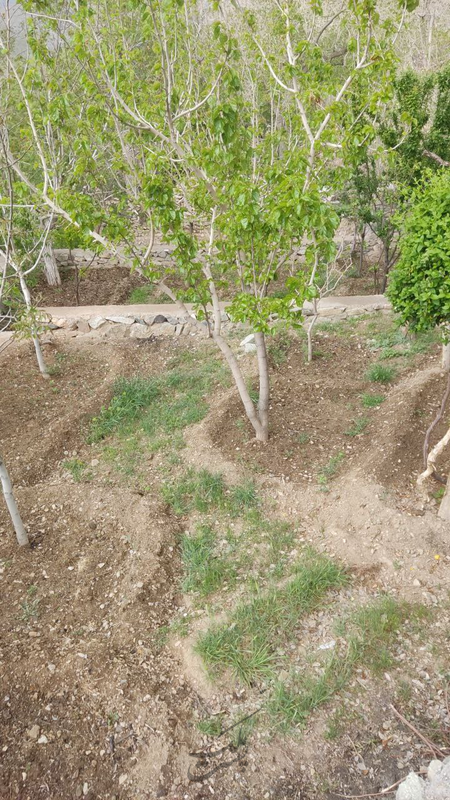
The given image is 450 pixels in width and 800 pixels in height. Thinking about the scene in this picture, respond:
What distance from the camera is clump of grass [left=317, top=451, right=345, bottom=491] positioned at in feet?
16.8

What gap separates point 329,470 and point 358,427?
72 cm

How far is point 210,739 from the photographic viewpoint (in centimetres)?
333

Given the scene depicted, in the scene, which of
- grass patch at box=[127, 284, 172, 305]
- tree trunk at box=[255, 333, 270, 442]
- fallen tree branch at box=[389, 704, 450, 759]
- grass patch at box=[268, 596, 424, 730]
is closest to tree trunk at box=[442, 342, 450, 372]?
tree trunk at box=[255, 333, 270, 442]

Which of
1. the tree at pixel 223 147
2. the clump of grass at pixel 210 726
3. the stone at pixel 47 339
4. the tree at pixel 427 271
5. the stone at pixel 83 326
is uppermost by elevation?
the tree at pixel 223 147

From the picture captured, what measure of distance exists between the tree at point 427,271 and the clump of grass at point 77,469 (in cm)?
330

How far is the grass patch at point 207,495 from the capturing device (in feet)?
16.5

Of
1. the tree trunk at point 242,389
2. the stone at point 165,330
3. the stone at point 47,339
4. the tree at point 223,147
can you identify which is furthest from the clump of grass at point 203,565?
the stone at point 47,339

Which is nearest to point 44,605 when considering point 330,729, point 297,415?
point 330,729

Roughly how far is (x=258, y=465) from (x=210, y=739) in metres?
2.55

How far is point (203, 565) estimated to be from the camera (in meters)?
4.41

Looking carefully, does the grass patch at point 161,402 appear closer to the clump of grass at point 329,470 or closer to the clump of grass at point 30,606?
the clump of grass at point 329,470

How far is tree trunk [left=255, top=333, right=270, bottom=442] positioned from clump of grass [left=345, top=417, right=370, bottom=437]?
2.87ft

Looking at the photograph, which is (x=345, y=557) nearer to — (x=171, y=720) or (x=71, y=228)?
(x=171, y=720)

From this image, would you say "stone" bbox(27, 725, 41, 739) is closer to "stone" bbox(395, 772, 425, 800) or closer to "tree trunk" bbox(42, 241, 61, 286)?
"stone" bbox(395, 772, 425, 800)
